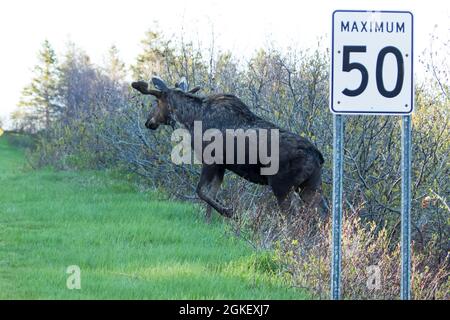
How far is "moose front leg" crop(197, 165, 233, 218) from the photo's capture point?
13477 millimetres

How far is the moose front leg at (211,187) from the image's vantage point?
44.2ft

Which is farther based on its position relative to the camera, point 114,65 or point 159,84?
point 114,65

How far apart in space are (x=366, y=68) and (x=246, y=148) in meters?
5.49

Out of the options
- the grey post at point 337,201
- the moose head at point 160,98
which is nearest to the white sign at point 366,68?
the grey post at point 337,201

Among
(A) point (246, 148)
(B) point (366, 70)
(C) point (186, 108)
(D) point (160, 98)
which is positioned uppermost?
(D) point (160, 98)

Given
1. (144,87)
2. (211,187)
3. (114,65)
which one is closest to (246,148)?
(211,187)

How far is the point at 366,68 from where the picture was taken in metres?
7.94

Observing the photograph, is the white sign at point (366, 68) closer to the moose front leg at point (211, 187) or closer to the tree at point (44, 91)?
the moose front leg at point (211, 187)

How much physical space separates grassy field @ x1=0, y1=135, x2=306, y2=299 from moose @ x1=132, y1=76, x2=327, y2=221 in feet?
2.68

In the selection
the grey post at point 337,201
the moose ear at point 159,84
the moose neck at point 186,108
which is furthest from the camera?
the moose ear at point 159,84

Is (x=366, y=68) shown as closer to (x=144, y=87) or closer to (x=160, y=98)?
(x=160, y=98)
